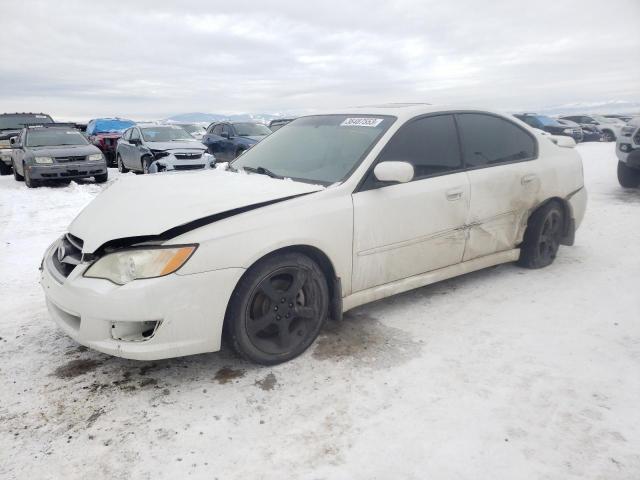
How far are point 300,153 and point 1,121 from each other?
15098 millimetres

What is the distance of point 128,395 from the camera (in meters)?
2.60

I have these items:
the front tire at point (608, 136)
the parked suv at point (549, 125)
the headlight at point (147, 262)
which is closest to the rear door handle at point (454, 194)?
the headlight at point (147, 262)

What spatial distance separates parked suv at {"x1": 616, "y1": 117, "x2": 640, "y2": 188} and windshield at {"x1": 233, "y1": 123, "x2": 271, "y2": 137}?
9.75 metres

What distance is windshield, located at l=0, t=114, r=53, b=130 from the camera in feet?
48.3

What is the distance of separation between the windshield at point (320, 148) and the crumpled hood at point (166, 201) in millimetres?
217

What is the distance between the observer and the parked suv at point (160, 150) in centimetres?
1155

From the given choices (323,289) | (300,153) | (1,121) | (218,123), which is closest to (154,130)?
(218,123)

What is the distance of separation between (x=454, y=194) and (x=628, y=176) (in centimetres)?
701

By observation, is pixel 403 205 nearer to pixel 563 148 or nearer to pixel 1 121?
pixel 563 148

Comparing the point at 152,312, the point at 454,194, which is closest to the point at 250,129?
the point at 454,194

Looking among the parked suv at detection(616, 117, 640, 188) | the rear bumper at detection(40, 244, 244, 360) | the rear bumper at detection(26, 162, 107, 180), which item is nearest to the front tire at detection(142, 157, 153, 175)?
the rear bumper at detection(26, 162, 107, 180)

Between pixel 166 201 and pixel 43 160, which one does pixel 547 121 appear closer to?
pixel 43 160

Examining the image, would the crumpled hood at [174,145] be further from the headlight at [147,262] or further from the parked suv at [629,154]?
the headlight at [147,262]

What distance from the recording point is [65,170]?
34.6 ft
